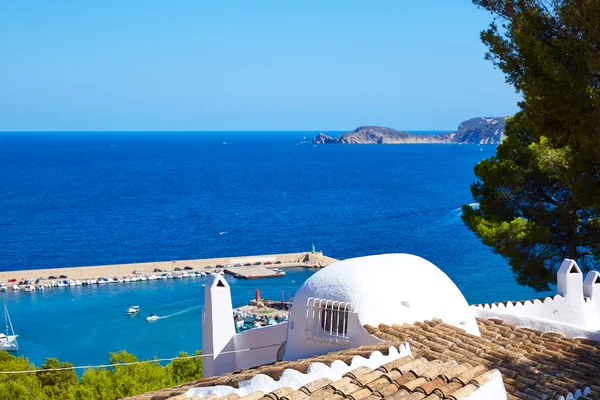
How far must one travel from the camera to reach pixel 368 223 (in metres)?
90.4

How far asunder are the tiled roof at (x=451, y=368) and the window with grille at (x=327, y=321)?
561 mm

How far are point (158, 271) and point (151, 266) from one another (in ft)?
4.90

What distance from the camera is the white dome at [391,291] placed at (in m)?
10.8

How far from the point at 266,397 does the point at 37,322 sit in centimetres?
5133

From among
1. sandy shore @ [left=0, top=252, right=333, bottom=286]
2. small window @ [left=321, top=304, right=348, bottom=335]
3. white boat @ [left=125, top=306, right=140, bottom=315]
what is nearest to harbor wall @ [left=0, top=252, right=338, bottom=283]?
sandy shore @ [left=0, top=252, right=333, bottom=286]

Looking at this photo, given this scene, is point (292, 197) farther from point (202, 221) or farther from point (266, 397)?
point (266, 397)

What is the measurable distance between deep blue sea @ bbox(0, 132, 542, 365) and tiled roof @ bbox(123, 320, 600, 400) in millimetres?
37058

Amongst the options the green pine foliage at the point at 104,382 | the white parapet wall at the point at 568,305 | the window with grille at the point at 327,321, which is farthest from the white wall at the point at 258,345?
the green pine foliage at the point at 104,382

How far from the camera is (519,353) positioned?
1058 centimetres

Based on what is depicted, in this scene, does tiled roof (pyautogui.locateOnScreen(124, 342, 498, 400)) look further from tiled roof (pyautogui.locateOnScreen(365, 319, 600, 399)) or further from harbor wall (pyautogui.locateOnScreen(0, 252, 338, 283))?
harbor wall (pyautogui.locateOnScreen(0, 252, 338, 283))

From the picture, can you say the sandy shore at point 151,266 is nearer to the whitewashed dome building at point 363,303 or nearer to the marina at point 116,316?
the marina at point 116,316

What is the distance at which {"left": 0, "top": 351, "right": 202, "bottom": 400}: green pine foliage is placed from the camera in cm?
1950

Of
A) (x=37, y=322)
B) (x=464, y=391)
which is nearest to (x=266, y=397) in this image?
(x=464, y=391)

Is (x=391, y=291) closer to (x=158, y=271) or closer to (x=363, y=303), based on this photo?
(x=363, y=303)
